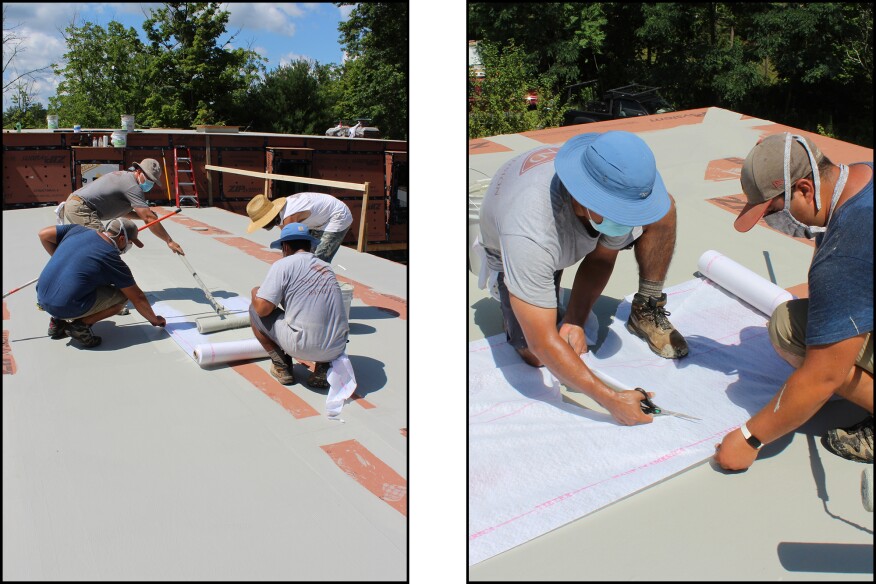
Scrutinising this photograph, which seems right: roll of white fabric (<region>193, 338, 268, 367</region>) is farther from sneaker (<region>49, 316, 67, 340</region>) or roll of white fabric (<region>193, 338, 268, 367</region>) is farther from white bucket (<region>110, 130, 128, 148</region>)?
white bucket (<region>110, 130, 128, 148</region>)

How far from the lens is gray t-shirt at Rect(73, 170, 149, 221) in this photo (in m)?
3.86

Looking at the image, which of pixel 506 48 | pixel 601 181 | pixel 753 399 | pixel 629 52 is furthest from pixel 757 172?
pixel 629 52

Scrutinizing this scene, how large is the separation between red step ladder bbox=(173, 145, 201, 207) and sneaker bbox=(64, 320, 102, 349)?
281 inches

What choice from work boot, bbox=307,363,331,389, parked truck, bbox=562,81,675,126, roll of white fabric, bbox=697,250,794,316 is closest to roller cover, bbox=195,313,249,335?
work boot, bbox=307,363,331,389

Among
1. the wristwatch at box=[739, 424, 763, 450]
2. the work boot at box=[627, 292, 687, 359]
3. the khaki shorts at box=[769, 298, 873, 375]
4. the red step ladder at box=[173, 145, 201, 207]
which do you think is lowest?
the wristwatch at box=[739, 424, 763, 450]

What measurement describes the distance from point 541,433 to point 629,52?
35.5 ft

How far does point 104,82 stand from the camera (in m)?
8.12

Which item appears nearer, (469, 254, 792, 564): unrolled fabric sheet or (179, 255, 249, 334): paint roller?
(469, 254, 792, 564): unrolled fabric sheet

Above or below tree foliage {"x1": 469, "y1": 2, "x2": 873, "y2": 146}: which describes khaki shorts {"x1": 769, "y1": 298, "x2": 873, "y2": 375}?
below

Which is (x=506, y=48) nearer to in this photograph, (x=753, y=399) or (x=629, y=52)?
(x=629, y=52)

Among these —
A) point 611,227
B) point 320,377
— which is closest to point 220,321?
point 320,377

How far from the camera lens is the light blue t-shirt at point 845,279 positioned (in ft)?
4.80

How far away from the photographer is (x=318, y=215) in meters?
3.63

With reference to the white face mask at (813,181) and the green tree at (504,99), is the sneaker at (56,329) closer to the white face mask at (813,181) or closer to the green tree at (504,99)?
the white face mask at (813,181)
